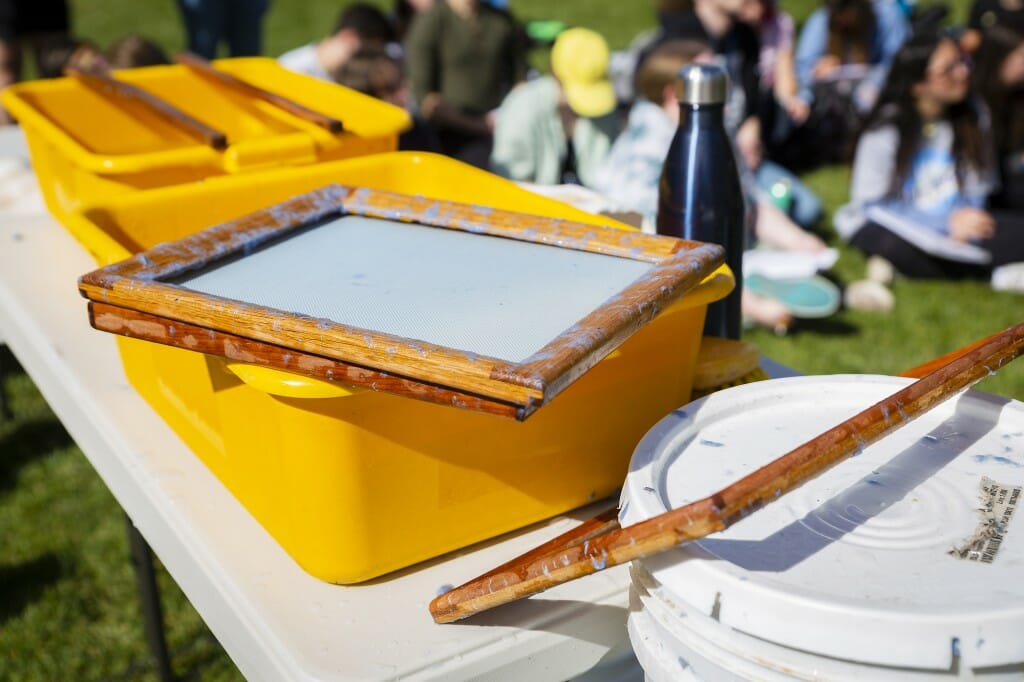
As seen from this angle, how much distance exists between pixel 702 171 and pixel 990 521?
1.55 ft

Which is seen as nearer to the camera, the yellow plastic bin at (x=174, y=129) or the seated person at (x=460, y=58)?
the yellow plastic bin at (x=174, y=129)

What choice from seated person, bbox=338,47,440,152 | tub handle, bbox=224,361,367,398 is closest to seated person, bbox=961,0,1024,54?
seated person, bbox=338,47,440,152

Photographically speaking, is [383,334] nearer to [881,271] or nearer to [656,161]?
[656,161]

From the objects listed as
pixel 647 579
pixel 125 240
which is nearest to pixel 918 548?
pixel 647 579

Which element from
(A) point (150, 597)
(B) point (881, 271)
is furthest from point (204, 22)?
(A) point (150, 597)

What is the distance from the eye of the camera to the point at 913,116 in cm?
329

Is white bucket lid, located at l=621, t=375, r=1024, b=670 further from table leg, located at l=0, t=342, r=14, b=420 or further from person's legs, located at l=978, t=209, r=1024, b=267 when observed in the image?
person's legs, located at l=978, t=209, r=1024, b=267

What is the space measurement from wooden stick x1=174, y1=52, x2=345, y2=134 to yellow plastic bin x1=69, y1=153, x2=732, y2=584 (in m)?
0.40

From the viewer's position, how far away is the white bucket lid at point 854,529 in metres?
0.54

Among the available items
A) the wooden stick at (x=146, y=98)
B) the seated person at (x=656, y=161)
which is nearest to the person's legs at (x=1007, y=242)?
the seated person at (x=656, y=161)

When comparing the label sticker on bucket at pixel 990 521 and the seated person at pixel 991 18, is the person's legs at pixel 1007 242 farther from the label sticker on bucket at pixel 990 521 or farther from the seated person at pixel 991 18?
the label sticker on bucket at pixel 990 521

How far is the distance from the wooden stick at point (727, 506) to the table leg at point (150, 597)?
2.64 feet

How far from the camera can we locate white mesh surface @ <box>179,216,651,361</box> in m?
0.72

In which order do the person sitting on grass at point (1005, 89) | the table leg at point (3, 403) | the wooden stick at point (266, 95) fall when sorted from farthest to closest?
1. the person sitting on grass at point (1005, 89)
2. the table leg at point (3, 403)
3. the wooden stick at point (266, 95)
